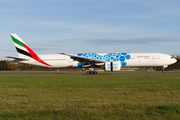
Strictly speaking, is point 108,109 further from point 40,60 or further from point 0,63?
point 0,63

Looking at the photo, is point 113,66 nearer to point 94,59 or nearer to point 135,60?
point 94,59

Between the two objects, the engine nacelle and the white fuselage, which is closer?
the engine nacelle

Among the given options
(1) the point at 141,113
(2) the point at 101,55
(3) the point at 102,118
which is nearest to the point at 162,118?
(1) the point at 141,113

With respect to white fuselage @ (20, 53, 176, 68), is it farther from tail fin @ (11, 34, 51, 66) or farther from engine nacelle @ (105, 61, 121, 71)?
engine nacelle @ (105, 61, 121, 71)

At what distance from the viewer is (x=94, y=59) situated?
3328 cm

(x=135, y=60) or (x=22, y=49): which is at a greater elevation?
(x=22, y=49)

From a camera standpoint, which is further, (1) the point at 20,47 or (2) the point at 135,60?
(1) the point at 20,47

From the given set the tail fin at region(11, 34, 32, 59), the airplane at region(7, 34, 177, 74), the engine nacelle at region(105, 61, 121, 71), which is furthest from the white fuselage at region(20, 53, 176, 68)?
the engine nacelle at region(105, 61, 121, 71)

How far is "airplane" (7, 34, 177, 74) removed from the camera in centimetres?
3191

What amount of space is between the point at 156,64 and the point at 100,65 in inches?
396

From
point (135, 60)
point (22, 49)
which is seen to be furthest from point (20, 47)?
point (135, 60)

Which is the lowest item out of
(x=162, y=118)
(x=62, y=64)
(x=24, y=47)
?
(x=162, y=118)

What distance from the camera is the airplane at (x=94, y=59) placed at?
31.9 meters

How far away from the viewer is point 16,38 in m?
36.6
